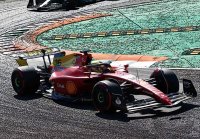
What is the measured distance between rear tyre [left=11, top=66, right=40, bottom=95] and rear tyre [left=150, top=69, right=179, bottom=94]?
3681mm

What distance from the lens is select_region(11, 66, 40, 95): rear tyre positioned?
1541 centimetres

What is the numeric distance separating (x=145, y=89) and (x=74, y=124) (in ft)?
6.79

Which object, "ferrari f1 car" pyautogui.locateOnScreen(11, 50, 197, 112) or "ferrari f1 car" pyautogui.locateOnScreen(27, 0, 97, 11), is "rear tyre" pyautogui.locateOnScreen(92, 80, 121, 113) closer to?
"ferrari f1 car" pyautogui.locateOnScreen(11, 50, 197, 112)

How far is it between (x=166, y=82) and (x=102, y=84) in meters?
1.98

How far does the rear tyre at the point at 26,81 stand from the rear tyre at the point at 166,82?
3.68 m

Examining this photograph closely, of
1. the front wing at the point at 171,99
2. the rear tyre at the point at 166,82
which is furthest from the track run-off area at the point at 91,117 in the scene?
the rear tyre at the point at 166,82

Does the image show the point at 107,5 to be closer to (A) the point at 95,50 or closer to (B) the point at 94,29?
(B) the point at 94,29

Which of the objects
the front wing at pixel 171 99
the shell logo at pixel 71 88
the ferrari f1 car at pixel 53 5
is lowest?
the front wing at pixel 171 99

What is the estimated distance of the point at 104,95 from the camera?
13.0 m

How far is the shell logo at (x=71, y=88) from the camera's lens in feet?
47.1

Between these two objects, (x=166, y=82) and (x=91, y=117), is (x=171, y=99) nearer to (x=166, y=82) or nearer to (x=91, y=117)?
(x=166, y=82)

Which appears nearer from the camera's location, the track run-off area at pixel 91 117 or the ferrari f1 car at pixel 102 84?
the track run-off area at pixel 91 117

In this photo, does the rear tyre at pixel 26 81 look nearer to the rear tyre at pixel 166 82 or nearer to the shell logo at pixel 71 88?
the shell logo at pixel 71 88

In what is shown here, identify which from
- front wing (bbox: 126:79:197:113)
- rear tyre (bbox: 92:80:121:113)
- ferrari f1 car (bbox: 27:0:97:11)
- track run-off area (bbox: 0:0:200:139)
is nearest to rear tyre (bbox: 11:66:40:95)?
track run-off area (bbox: 0:0:200:139)
